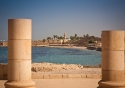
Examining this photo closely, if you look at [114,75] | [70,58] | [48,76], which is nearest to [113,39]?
[114,75]

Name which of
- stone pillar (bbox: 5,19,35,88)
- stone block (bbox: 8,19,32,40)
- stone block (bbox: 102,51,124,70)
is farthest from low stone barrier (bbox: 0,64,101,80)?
stone block (bbox: 102,51,124,70)

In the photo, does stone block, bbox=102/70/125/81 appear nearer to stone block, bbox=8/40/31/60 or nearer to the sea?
stone block, bbox=8/40/31/60

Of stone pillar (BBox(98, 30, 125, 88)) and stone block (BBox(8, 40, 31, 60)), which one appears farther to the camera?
stone pillar (BBox(98, 30, 125, 88))

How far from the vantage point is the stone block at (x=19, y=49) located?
29.4 ft

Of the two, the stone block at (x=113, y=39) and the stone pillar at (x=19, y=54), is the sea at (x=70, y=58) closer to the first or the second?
the stone block at (x=113, y=39)

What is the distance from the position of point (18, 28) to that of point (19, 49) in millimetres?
693

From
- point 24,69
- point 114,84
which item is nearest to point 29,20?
point 24,69

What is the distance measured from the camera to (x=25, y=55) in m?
9.01

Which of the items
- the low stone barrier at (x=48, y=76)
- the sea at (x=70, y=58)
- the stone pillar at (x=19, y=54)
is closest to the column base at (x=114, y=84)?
the stone pillar at (x=19, y=54)

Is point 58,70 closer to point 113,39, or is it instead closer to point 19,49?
point 113,39

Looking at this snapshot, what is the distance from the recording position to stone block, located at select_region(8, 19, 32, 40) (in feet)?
29.4

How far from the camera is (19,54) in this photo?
8953mm

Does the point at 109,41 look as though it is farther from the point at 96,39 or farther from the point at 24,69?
the point at 96,39

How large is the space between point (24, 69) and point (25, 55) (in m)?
0.46
